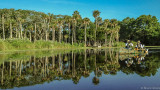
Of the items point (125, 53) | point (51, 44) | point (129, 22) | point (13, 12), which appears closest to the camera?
point (125, 53)

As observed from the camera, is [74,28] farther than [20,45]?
Yes

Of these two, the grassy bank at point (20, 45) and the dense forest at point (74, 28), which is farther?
the dense forest at point (74, 28)

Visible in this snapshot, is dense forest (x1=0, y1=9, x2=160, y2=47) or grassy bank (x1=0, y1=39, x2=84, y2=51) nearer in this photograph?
grassy bank (x1=0, y1=39, x2=84, y2=51)

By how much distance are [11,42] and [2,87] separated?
35.5m

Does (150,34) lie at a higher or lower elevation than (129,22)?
lower

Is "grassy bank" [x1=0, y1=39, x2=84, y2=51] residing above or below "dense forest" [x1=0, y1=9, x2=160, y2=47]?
below

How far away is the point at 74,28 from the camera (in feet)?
270

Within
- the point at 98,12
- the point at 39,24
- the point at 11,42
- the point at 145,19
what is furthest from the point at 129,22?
the point at 11,42

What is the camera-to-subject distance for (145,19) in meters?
97.9

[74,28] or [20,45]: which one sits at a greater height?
[74,28]

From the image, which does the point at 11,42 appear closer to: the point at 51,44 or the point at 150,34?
the point at 51,44

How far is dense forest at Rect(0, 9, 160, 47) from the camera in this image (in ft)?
249

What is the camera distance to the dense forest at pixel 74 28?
7581 centimetres

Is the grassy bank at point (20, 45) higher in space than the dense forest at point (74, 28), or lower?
lower
